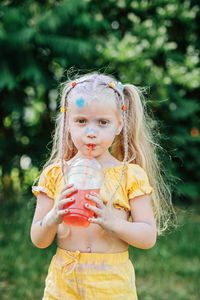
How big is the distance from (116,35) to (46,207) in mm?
4842

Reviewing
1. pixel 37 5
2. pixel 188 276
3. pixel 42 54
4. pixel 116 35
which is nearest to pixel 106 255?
pixel 188 276

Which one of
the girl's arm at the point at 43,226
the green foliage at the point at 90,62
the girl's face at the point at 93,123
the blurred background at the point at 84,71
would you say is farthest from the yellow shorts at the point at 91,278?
the green foliage at the point at 90,62

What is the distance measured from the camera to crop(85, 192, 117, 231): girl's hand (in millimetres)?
1722

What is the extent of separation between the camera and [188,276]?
4.54 meters

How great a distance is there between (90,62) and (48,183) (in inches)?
149

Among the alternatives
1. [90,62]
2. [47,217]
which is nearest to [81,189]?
[47,217]

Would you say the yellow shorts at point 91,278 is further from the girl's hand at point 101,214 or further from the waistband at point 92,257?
the girl's hand at point 101,214

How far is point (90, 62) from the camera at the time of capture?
18.4 feet

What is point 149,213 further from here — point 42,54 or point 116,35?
point 116,35

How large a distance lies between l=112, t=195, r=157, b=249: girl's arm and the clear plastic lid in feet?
0.67

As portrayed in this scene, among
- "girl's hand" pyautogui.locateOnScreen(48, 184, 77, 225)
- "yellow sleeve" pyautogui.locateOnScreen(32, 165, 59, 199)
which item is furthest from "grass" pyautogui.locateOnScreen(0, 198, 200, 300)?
"girl's hand" pyautogui.locateOnScreen(48, 184, 77, 225)

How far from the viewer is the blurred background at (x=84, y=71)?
4.66 m

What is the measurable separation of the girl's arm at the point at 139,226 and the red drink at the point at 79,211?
0.57 feet

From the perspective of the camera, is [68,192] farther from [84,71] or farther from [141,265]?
[84,71]
